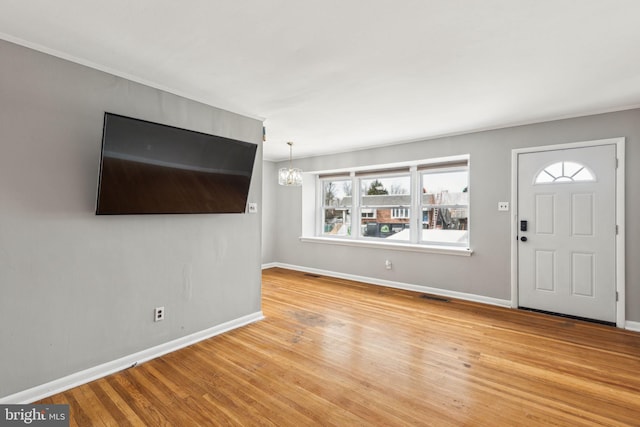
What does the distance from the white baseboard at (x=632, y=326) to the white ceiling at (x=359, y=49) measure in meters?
2.24

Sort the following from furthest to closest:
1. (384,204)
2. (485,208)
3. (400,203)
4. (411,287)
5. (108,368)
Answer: (384,204), (400,203), (411,287), (485,208), (108,368)

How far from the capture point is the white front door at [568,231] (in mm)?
3342

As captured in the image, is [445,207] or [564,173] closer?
[564,173]

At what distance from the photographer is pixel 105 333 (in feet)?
7.78

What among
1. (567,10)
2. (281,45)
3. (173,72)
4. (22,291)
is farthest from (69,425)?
(567,10)

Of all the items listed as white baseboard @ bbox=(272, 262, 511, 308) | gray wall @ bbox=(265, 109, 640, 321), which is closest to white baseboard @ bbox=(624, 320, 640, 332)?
gray wall @ bbox=(265, 109, 640, 321)

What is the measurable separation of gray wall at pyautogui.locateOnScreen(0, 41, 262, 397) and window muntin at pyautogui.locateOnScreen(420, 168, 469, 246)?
3.54 m

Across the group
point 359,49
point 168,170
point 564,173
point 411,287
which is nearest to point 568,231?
point 564,173

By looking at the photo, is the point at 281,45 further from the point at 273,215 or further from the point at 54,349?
the point at 273,215

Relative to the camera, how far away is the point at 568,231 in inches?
140

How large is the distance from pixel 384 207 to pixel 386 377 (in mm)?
3500

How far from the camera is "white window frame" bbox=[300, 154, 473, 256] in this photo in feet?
15.0

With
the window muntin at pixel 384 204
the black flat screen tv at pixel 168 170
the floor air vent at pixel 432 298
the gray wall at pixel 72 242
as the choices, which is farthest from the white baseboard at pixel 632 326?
the gray wall at pixel 72 242

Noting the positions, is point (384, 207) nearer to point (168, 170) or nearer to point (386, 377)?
point (386, 377)
